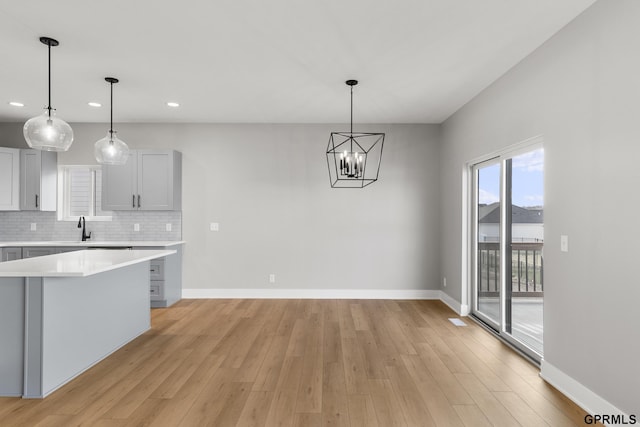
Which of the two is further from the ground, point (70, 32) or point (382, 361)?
point (70, 32)

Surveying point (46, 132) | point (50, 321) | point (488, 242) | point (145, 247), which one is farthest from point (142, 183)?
point (488, 242)

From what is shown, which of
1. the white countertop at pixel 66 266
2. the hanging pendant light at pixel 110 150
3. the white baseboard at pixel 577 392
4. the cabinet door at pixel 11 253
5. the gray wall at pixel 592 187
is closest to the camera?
the gray wall at pixel 592 187

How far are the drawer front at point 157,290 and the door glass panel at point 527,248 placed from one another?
440 cm

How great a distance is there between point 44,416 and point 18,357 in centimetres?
52

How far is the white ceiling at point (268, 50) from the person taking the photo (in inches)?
93.7

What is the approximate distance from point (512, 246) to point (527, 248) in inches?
9.5

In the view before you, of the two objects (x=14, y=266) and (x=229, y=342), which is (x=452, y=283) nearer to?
(x=229, y=342)

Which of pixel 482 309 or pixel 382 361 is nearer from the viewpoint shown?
pixel 382 361

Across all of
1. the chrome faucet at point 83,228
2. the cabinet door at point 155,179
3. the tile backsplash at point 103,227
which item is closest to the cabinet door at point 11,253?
the tile backsplash at point 103,227

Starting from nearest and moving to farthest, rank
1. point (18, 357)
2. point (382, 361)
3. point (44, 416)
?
point (44, 416) < point (18, 357) < point (382, 361)

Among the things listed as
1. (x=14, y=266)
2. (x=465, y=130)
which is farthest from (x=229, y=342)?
(x=465, y=130)

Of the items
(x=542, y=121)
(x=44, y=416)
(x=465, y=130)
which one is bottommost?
(x=44, y=416)

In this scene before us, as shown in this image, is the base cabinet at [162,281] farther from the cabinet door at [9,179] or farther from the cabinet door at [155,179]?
the cabinet door at [9,179]

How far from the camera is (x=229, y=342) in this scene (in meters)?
3.49
